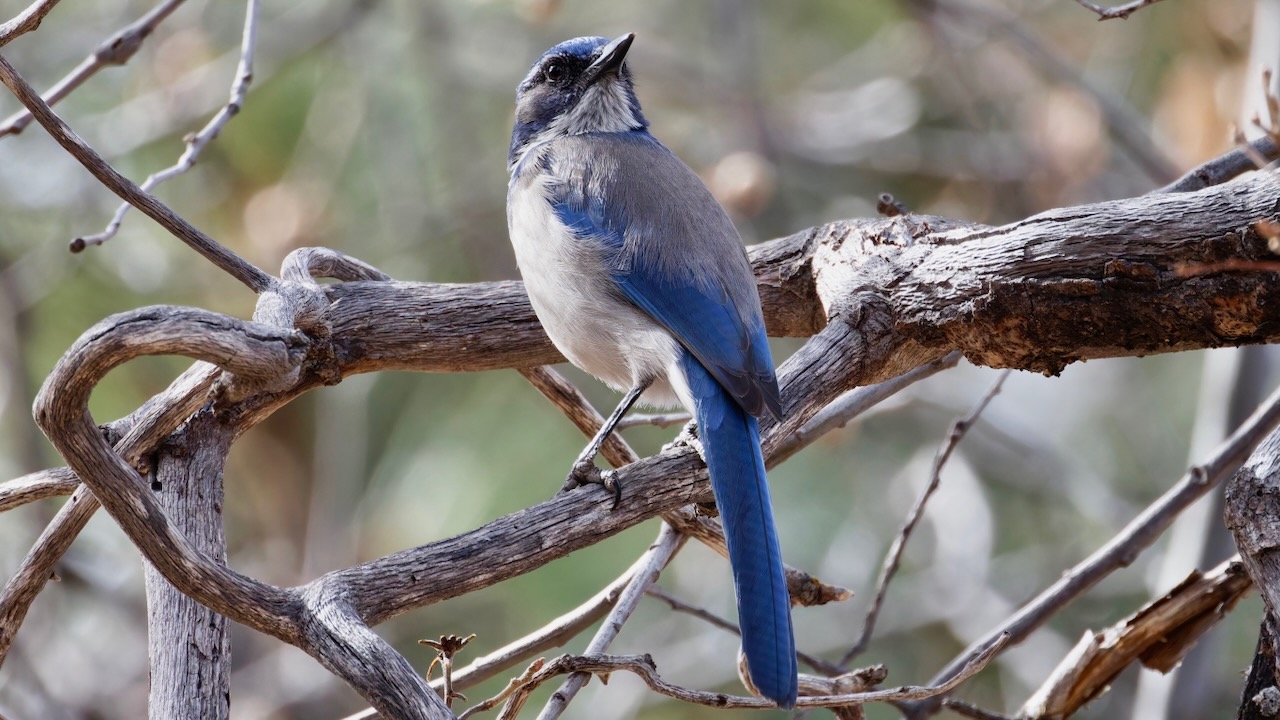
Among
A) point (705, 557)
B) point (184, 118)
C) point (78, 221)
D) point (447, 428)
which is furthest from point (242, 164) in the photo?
point (705, 557)

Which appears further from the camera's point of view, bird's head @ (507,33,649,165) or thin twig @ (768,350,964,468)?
bird's head @ (507,33,649,165)

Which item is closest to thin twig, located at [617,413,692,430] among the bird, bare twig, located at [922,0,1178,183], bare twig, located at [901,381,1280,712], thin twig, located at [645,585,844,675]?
the bird

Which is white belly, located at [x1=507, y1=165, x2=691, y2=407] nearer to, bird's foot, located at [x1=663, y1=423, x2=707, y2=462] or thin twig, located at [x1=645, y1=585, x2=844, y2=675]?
bird's foot, located at [x1=663, y1=423, x2=707, y2=462]

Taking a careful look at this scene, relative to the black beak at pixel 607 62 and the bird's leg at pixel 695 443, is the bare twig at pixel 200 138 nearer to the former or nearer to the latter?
the black beak at pixel 607 62

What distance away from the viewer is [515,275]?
791 cm

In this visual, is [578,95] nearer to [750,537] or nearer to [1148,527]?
[750,537]

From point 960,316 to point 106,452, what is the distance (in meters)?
1.76

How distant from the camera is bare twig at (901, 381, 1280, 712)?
3.16 meters

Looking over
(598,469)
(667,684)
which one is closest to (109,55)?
(598,469)

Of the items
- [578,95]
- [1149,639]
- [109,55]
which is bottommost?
[1149,639]

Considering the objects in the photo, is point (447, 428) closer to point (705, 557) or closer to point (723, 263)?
point (705, 557)

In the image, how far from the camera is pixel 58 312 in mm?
7090

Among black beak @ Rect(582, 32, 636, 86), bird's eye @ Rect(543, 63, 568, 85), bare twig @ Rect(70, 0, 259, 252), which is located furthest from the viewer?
bird's eye @ Rect(543, 63, 568, 85)

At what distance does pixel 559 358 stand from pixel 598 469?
0.67 m
